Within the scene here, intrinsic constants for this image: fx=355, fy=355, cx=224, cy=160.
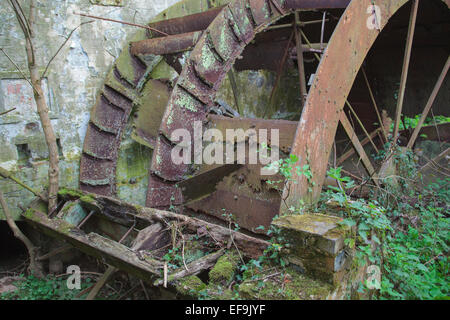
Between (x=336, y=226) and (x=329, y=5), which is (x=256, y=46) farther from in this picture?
(x=336, y=226)

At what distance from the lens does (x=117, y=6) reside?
5.27m

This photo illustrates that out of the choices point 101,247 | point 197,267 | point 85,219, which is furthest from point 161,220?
point 85,219

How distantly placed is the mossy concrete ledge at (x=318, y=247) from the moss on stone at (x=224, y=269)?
444mm

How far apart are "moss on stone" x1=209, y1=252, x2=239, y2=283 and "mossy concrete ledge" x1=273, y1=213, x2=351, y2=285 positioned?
44 centimetres

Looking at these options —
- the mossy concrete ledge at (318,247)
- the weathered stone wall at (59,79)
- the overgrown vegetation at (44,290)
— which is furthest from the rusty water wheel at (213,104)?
the overgrown vegetation at (44,290)

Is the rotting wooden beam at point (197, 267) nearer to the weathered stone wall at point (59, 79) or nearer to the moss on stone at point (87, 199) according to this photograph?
the moss on stone at point (87, 199)

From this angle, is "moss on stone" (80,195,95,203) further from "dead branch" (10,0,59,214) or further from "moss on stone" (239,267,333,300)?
"moss on stone" (239,267,333,300)

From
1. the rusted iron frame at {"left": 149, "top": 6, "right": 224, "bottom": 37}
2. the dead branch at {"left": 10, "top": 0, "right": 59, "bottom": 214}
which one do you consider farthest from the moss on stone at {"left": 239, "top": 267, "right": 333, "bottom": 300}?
the rusted iron frame at {"left": 149, "top": 6, "right": 224, "bottom": 37}

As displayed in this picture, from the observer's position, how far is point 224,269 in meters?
2.53

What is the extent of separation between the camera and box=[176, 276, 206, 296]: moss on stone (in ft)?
7.89

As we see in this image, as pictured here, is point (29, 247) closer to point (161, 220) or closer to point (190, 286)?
point (161, 220)

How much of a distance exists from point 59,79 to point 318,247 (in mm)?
4211

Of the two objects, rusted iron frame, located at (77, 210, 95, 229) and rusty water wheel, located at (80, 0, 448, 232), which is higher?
rusty water wheel, located at (80, 0, 448, 232)

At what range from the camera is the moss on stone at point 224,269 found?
2486 mm
